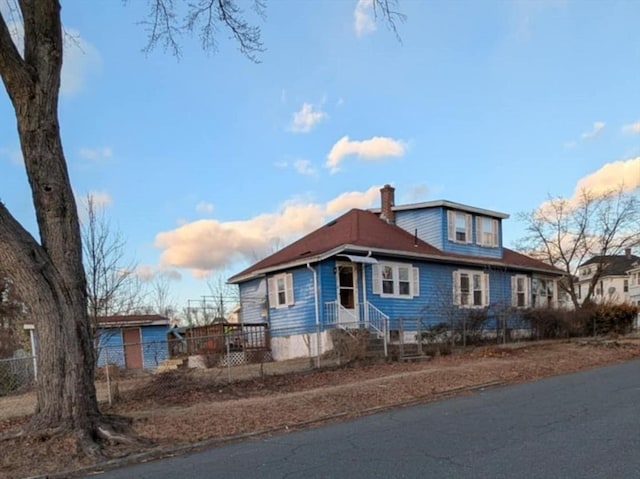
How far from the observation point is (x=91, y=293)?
1366 cm

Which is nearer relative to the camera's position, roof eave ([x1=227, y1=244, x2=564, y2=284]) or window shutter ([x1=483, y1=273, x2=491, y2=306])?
roof eave ([x1=227, y1=244, x2=564, y2=284])

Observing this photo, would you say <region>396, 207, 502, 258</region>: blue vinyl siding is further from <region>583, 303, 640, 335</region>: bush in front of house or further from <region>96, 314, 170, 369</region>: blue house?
<region>96, 314, 170, 369</region>: blue house

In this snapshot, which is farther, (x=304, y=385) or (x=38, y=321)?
(x=304, y=385)

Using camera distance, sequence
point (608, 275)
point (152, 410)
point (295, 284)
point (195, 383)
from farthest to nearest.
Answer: point (608, 275) < point (295, 284) < point (195, 383) < point (152, 410)

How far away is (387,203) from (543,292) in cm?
1003

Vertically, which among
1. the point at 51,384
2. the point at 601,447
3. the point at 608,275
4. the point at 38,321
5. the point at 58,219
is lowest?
the point at 608,275

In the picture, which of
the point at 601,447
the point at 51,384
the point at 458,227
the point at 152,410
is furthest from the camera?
the point at 458,227

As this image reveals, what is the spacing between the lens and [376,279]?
18.4 meters

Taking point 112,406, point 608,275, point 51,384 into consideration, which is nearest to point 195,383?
point 112,406

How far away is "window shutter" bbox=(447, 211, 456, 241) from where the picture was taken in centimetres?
2139

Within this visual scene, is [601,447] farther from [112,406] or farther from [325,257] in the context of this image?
[325,257]

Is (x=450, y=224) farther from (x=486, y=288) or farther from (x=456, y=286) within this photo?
(x=486, y=288)

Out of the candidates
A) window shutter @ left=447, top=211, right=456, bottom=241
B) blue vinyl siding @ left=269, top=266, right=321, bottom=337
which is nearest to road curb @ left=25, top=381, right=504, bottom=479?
blue vinyl siding @ left=269, top=266, right=321, bottom=337

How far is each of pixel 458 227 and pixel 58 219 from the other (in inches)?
697
